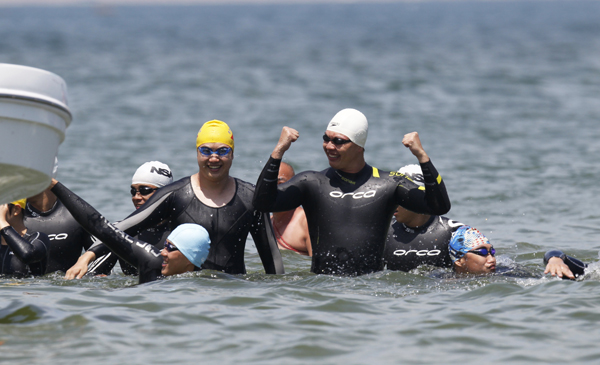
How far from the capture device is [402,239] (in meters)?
8.79

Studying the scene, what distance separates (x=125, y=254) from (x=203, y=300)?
2.77 feet

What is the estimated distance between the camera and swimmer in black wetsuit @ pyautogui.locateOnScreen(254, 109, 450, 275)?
7301mm

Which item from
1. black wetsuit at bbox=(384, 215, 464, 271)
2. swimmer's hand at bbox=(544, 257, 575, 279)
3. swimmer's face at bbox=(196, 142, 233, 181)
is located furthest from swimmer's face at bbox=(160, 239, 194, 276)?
swimmer's hand at bbox=(544, 257, 575, 279)

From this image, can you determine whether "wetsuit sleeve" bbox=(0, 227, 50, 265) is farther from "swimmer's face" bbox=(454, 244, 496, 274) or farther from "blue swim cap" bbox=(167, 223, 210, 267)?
"swimmer's face" bbox=(454, 244, 496, 274)

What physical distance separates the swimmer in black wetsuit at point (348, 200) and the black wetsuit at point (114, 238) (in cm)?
130

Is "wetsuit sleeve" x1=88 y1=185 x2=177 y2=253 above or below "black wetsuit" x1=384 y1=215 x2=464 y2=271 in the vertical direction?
above

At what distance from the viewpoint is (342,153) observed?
7.30m

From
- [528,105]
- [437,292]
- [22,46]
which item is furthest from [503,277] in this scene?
[22,46]

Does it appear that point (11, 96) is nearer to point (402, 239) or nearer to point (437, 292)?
point (437, 292)

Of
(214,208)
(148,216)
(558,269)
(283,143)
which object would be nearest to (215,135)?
(214,208)

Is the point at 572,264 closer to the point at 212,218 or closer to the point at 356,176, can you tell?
the point at 356,176

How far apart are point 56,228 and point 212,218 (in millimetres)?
2168

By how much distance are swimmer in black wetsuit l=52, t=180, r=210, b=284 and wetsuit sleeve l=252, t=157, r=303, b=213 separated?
0.63m

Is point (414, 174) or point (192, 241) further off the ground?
point (414, 174)
